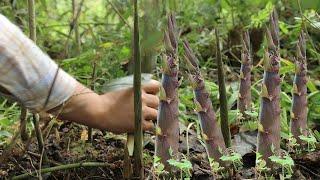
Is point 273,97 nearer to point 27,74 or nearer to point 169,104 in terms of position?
point 169,104

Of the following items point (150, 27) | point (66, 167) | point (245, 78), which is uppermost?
point (150, 27)

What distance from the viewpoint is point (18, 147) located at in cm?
183

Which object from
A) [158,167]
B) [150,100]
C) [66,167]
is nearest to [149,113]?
[150,100]

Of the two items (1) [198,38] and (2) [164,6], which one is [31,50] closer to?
(2) [164,6]

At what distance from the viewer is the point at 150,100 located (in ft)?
5.01

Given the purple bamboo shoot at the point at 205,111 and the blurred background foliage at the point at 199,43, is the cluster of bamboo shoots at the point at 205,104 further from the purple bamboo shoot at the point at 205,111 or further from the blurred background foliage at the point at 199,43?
the blurred background foliage at the point at 199,43

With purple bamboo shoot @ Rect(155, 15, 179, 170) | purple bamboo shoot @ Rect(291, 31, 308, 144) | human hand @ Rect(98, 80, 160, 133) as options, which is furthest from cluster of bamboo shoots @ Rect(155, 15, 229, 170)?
purple bamboo shoot @ Rect(291, 31, 308, 144)

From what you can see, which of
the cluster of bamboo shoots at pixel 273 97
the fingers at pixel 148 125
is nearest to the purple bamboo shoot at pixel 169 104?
the fingers at pixel 148 125

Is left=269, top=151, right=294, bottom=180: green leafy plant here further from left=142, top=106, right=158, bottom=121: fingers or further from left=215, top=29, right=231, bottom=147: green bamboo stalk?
left=142, top=106, right=158, bottom=121: fingers

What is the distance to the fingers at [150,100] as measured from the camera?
1.52m

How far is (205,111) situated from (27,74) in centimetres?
43

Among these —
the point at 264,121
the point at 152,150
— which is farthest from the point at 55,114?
the point at 264,121

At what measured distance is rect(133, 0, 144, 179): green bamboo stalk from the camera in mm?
1368

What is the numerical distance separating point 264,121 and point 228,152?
0.13 metres
